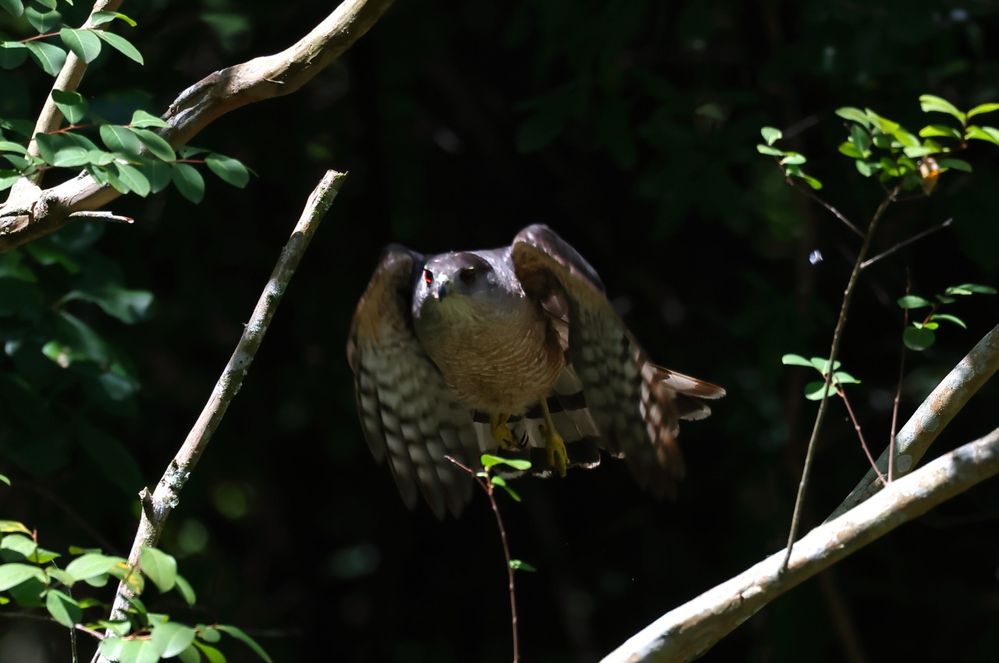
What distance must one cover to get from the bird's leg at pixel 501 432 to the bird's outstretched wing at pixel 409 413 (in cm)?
10

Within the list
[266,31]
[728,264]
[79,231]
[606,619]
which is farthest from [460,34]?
[606,619]

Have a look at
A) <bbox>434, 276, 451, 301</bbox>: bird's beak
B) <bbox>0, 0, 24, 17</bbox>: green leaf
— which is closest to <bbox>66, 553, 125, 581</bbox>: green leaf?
<bbox>0, 0, 24, 17</bbox>: green leaf

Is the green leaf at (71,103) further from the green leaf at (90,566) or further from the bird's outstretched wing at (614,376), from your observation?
the bird's outstretched wing at (614,376)

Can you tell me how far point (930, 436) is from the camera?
2.72 meters

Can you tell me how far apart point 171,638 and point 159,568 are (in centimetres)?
11

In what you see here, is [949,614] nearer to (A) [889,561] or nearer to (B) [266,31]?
(A) [889,561]

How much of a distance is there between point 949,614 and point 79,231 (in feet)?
13.4

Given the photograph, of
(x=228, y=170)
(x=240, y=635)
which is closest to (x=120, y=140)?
(x=228, y=170)

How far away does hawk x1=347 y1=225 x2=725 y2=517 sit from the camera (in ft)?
13.1

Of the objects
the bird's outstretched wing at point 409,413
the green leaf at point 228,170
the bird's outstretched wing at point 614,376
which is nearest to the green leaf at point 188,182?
the green leaf at point 228,170

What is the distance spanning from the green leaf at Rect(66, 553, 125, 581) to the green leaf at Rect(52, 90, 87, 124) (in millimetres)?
1008

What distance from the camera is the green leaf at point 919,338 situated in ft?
8.63

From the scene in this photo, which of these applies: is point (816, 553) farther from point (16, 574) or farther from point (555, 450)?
point (555, 450)

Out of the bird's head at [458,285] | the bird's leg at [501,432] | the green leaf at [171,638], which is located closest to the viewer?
the green leaf at [171,638]
